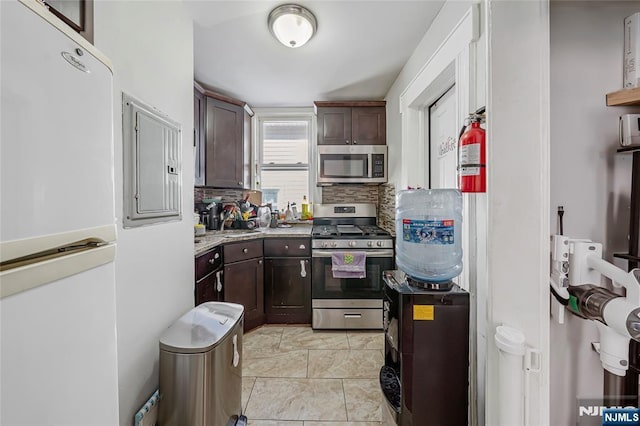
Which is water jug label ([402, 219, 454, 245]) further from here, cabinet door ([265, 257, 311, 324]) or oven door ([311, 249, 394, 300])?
cabinet door ([265, 257, 311, 324])

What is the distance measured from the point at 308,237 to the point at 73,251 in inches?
85.9

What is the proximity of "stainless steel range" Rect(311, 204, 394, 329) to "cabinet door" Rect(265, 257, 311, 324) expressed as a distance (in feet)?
0.41

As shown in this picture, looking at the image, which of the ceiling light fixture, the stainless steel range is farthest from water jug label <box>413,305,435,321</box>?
the ceiling light fixture

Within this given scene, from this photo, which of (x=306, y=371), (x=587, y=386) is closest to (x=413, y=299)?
(x=587, y=386)

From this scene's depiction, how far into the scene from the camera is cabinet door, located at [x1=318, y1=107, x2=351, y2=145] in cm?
306

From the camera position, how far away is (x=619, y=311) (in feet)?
2.90

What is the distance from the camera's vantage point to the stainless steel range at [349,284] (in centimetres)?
257

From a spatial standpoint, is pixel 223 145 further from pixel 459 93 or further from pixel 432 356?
pixel 432 356

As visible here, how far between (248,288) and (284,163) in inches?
68.3

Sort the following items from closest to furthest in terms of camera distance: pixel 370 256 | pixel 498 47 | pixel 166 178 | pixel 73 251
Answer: pixel 73 251, pixel 498 47, pixel 166 178, pixel 370 256

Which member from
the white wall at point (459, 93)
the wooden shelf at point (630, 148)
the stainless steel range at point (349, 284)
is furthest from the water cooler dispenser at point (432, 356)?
the stainless steel range at point (349, 284)

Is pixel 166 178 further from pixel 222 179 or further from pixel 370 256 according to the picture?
pixel 370 256

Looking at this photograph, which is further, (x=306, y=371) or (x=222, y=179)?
(x=222, y=179)

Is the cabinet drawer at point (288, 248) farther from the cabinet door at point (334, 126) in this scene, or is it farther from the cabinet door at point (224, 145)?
the cabinet door at point (334, 126)
